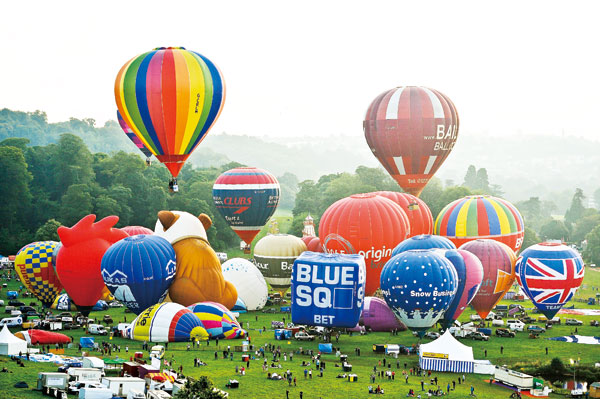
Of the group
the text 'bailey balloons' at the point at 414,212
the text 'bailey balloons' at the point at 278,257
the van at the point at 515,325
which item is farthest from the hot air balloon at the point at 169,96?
the van at the point at 515,325

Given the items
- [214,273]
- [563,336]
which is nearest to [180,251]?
[214,273]

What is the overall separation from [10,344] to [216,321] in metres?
9.68

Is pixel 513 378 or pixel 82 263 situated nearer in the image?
pixel 513 378

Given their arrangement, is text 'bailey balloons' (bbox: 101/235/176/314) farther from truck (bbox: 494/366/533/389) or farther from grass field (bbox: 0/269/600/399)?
truck (bbox: 494/366/533/389)

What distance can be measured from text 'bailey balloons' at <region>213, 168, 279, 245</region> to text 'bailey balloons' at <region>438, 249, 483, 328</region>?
729 inches

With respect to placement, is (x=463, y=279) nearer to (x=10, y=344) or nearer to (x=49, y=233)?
(x=10, y=344)

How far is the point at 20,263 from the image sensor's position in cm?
5225

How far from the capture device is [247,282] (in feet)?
177

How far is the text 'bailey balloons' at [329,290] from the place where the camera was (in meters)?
44.9

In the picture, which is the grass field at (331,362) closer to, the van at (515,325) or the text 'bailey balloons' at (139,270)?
the van at (515,325)

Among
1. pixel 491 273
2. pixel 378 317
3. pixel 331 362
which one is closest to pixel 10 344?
pixel 331 362

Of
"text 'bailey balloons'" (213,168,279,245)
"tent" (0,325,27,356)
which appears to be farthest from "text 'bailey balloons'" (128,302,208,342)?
"text 'bailey balloons'" (213,168,279,245)

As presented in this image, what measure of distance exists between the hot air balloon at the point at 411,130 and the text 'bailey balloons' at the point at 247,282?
44.5 feet

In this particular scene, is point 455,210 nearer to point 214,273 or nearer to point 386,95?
point 386,95
